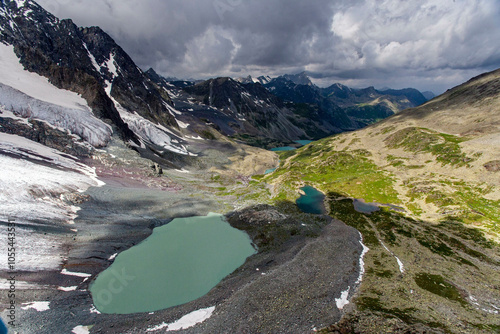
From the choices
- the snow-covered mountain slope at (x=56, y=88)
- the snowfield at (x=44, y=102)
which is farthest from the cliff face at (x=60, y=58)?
the snowfield at (x=44, y=102)

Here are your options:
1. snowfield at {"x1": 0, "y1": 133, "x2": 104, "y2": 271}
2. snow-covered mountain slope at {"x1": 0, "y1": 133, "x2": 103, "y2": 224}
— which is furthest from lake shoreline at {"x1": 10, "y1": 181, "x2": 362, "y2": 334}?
snow-covered mountain slope at {"x1": 0, "y1": 133, "x2": 103, "y2": 224}

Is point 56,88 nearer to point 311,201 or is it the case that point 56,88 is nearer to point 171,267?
point 171,267

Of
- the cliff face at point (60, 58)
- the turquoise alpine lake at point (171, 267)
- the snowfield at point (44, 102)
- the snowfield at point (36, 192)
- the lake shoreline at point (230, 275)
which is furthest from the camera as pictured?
the cliff face at point (60, 58)

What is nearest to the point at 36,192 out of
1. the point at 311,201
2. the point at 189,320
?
the point at 189,320

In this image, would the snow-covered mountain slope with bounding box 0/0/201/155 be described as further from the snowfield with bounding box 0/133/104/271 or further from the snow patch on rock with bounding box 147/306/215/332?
the snow patch on rock with bounding box 147/306/215/332

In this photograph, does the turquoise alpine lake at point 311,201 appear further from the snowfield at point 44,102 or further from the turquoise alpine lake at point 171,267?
the snowfield at point 44,102

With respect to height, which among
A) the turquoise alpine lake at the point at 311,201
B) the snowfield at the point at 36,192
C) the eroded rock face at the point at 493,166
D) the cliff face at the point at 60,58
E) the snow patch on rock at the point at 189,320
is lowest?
the snow patch on rock at the point at 189,320
